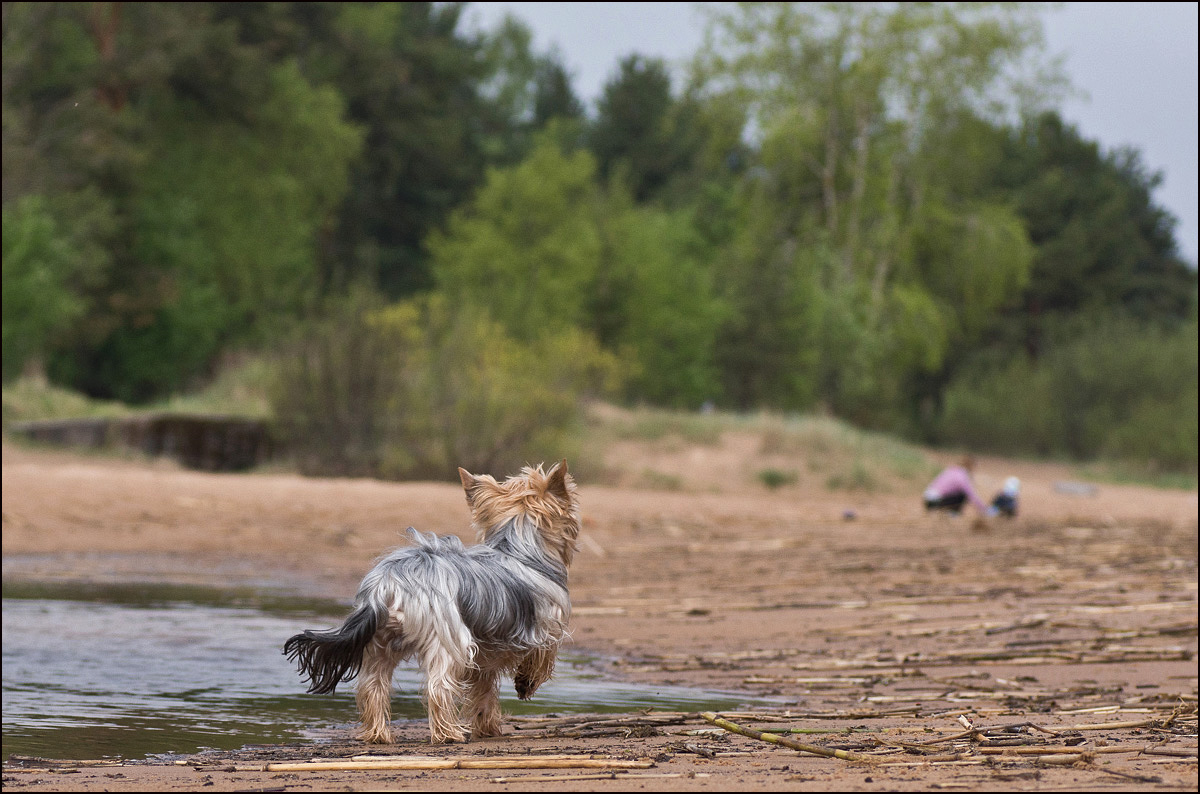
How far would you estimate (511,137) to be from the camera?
63.3 metres

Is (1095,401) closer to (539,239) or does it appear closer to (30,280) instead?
(539,239)

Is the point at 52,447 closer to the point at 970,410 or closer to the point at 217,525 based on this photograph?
the point at 217,525

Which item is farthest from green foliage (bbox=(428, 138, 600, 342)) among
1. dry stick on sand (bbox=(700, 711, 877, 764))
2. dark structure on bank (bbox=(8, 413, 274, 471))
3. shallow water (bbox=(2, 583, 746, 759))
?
dry stick on sand (bbox=(700, 711, 877, 764))

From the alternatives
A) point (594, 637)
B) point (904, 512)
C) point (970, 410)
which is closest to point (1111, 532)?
point (904, 512)

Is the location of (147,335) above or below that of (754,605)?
above

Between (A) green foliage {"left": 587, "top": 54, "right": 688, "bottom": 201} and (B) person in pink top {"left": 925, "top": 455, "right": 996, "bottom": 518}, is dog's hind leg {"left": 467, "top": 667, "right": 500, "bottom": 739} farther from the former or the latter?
(A) green foliage {"left": 587, "top": 54, "right": 688, "bottom": 201}

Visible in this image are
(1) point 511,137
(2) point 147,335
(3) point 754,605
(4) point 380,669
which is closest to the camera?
(4) point 380,669

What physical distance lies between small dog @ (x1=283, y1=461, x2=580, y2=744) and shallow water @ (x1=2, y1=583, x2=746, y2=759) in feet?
3.62

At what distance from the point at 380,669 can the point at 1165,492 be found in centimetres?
3339

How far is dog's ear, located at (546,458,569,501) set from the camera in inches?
269

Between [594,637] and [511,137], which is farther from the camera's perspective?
[511,137]

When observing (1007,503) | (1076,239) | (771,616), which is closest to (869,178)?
(1076,239)

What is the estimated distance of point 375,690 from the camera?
629 cm

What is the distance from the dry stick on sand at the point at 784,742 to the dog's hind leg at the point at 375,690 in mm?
1480
